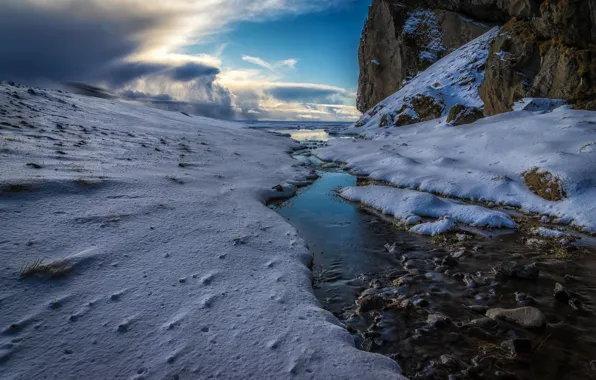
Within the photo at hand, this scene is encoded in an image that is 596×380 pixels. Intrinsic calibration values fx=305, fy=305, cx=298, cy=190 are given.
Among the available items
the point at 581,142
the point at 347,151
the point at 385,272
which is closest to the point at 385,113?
the point at 347,151

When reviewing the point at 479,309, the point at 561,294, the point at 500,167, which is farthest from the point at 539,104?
the point at 479,309

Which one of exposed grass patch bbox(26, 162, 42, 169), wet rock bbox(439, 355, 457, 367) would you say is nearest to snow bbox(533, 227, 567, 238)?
wet rock bbox(439, 355, 457, 367)

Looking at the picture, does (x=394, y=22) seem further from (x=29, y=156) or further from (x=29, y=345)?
(x=29, y=345)

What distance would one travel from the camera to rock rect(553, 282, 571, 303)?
781 cm

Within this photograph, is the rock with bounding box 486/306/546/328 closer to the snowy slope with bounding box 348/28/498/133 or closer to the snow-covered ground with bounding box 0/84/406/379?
the snow-covered ground with bounding box 0/84/406/379

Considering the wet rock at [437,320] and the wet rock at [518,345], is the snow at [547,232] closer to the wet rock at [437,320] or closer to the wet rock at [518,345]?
the wet rock at [518,345]

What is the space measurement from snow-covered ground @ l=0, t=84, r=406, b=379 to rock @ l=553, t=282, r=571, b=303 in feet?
18.2

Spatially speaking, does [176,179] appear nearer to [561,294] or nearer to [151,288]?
[151,288]

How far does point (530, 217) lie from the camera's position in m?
13.7

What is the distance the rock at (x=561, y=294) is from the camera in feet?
25.6

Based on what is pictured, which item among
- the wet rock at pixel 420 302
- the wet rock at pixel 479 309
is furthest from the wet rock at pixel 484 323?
the wet rock at pixel 420 302

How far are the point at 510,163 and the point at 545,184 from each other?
382 cm

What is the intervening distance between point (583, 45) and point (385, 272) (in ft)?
87.6

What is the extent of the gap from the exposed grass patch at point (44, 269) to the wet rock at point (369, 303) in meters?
7.03
